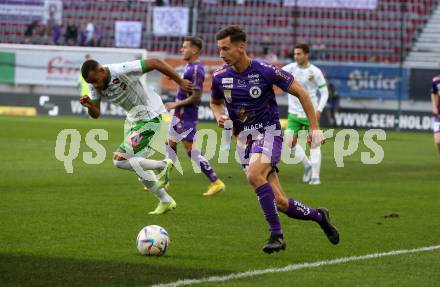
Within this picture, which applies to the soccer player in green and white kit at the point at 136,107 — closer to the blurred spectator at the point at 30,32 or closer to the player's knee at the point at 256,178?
the player's knee at the point at 256,178

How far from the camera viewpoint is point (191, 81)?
51.4ft

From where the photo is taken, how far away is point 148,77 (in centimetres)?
3900

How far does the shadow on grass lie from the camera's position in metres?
7.90

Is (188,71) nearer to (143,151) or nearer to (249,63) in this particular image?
(143,151)

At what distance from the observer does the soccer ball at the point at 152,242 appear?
9.36 metres

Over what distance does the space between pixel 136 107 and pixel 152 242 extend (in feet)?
11.6

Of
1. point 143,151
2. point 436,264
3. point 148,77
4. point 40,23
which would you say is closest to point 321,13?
point 148,77

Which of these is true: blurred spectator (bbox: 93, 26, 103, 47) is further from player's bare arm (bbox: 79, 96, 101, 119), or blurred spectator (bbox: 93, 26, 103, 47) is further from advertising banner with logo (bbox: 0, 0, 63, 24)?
player's bare arm (bbox: 79, 96, 101, 119)

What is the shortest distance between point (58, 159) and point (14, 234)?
1109 cm

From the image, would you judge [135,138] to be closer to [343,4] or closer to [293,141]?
[293,141]

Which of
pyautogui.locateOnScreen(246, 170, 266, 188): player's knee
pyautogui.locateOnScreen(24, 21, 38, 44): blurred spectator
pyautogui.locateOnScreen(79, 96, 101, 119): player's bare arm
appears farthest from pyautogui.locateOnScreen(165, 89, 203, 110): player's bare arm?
pyautogui.locateOnScreen(24, 21, 38, 44): blurred spectator

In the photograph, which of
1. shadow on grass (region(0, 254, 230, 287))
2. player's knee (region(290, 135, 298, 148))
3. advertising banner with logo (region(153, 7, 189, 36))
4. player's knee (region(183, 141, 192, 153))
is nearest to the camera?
shadow on grass (region(0, 254, 230, 287))

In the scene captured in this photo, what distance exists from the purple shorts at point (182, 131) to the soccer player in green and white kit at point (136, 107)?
128 inches

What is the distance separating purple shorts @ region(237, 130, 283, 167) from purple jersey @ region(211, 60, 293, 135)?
0.12 m
